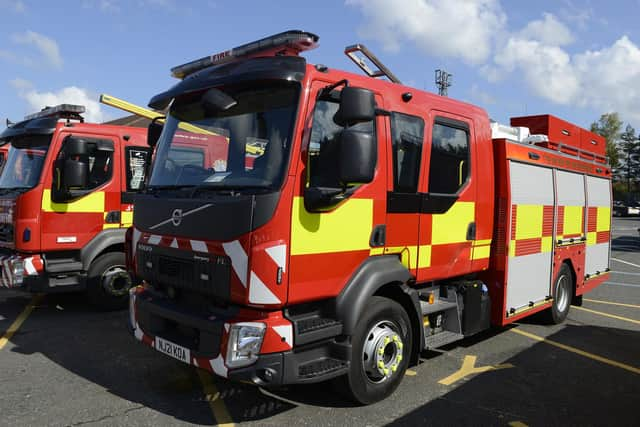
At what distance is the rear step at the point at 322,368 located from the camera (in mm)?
3451

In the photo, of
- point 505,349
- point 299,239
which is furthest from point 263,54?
point 505,349

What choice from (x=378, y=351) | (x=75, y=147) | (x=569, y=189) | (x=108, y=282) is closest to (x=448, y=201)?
(x=378, y=351)

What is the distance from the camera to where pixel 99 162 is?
677 cm

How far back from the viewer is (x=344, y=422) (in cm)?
370

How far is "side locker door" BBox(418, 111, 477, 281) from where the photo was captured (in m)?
4.54

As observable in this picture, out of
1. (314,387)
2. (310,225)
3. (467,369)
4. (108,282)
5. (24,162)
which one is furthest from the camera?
(108,282)

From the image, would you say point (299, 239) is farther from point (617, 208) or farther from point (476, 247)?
point (617, 208)

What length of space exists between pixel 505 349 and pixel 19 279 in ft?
19.6

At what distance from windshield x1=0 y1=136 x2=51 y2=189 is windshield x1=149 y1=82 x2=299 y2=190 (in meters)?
3.03

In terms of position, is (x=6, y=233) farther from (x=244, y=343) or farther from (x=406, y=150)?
(x=406, y=150)

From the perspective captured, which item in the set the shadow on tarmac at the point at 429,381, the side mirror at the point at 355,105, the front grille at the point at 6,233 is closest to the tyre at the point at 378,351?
the shadow on tarmac at the point at 429,381

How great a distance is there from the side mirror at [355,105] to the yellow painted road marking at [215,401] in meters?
2.38

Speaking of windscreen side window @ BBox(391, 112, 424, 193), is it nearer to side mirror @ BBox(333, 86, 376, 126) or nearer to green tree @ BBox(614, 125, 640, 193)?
side mirror @ BBox(333, 86, 376, 126)

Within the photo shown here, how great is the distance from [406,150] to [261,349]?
6.85 feet
